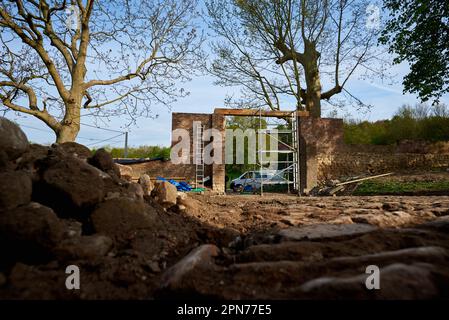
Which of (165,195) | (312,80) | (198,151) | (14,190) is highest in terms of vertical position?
(312,80)

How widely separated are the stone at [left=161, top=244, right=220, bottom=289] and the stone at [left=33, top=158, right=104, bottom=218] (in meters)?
0.90

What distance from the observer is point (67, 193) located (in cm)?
200

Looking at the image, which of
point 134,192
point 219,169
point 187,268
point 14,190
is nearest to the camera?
point 187,268

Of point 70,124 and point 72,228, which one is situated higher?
point 70,124

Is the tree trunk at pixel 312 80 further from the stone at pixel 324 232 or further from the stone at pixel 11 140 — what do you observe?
the stone at pixel 11 140

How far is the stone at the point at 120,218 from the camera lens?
1.94m

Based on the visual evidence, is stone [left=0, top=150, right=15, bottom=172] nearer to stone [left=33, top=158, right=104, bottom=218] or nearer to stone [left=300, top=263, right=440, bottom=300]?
stone [left=33, top=158, right=104, bottom=218]

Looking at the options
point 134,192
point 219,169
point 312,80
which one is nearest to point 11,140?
point 134,192

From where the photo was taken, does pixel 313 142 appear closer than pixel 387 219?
No

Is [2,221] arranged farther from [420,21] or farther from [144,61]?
[420,21]

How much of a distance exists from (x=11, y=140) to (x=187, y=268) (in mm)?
1910

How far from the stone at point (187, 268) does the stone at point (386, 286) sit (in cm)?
54

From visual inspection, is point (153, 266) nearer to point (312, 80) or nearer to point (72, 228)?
point (72, 228)

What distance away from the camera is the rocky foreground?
1.27 m
